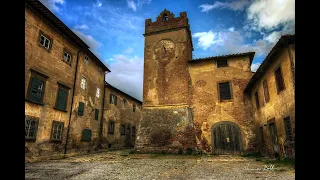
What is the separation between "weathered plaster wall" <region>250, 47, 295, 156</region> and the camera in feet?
28.8

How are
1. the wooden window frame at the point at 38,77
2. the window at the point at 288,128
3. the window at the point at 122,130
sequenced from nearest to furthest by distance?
the window at the point at 288,128
the wooden window frame at the point at 38,77
the window at the point at 122,130

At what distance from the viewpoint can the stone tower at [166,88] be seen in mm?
15211

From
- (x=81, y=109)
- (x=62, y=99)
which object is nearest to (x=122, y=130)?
(x=81, y=109)

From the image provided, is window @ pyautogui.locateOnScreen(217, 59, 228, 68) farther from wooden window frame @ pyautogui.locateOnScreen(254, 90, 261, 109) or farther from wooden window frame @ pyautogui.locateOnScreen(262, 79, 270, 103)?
wooden window frame @ pyautogui.locateOnScreen(262, 79, 270, 103)

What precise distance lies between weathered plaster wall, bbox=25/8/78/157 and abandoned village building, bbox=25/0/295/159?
0.06m

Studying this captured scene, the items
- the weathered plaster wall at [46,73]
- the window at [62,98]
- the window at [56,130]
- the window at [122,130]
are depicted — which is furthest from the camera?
the window at [122,130]

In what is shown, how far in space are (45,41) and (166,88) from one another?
948 cm

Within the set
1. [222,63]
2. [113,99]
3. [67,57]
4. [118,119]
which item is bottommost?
[118,119]

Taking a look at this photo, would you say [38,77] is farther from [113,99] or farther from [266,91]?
[266,91]

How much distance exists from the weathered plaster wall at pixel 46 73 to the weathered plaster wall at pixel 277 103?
44.4 ft

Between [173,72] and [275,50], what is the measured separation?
888 cm

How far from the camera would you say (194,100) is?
1614 cm

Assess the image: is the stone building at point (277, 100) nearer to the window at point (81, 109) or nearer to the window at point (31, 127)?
the window at point (81, 109)

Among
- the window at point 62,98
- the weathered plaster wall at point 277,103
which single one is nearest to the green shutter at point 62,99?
the window at point 62,98
